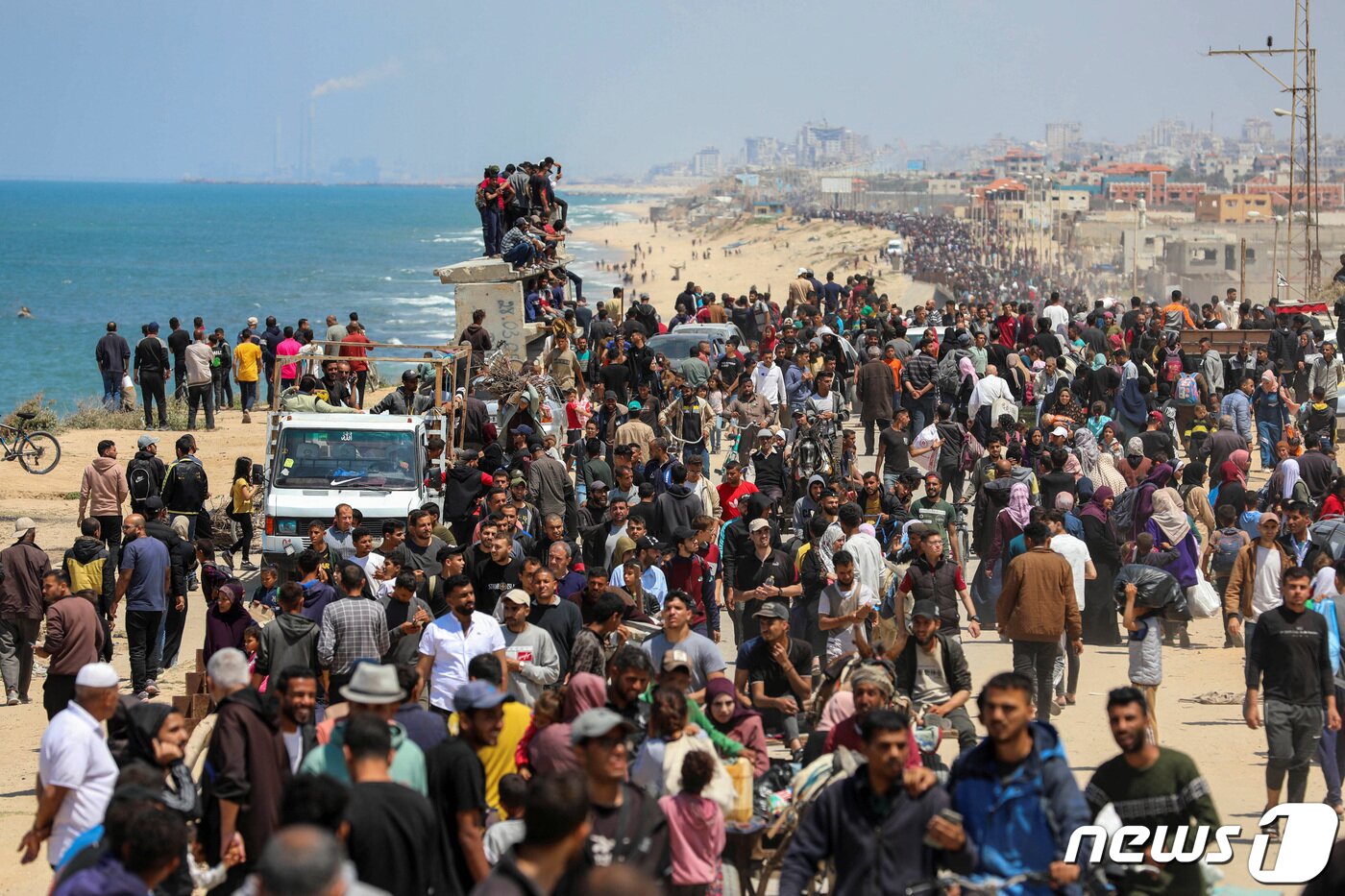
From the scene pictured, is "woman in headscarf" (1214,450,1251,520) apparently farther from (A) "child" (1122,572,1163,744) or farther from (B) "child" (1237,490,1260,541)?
(A) "child" (1122,572,1163,744)

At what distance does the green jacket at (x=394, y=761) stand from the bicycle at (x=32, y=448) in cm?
1808

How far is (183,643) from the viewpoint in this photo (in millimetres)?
15078

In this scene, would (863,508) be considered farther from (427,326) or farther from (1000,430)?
(427,326)

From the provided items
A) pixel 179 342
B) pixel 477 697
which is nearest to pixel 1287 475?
pixel 477 697

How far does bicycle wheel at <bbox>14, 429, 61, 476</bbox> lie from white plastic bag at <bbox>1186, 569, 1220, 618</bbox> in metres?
16.2

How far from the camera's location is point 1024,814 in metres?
6.14

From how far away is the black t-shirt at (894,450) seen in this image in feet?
54.9

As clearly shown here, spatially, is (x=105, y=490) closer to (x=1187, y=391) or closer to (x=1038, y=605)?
(x=1038, y=605)

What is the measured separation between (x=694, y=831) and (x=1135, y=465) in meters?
8.75

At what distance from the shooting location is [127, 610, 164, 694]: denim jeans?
41.6 ft

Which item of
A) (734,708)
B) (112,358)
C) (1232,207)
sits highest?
(1232,207)

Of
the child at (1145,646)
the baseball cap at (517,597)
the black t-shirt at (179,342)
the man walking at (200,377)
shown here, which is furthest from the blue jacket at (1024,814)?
the black t-shirt at (179,342)

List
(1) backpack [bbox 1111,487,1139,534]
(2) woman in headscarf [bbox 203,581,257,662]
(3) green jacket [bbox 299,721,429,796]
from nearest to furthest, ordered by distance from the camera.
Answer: (3) green jacket [bbox 299,721,429,796], (2) woman in headscarf [bbox 203,581,257,662], (1) backpack [bbox 1111,487,1139,534]

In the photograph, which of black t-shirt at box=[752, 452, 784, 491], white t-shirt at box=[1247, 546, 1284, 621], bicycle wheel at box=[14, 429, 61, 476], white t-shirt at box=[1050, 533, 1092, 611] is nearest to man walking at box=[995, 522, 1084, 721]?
white t-shirt at box=[1050, 533, 1092, 611]
